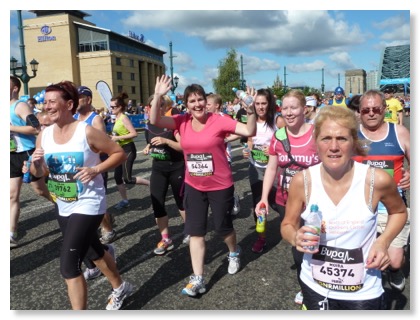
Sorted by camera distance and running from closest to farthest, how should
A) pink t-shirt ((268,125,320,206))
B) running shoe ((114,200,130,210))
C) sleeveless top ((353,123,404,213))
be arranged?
sleeveless top ((353,123,404,213))
pink t-shirt ((268,125,320,206))
running shoe ((114,200,130,210))

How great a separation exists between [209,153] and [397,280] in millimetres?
2119

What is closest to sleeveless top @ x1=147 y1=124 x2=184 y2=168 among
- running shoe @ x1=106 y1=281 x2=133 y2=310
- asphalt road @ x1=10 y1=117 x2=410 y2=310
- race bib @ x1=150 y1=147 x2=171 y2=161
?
Result: race bib @ x1=150 y1=147 x2=171 y2=161

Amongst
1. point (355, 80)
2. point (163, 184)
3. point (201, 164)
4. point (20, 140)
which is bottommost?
point (163, 184)

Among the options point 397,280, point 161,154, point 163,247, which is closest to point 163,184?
point 161,154

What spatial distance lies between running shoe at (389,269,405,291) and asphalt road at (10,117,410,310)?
0.20ft

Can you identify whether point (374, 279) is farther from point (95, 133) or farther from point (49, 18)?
point (49, 18)

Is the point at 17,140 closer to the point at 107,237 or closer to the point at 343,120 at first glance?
the point at 107,237

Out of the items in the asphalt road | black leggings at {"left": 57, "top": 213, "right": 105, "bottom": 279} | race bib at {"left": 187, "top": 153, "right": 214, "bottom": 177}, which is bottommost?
the asphalt road

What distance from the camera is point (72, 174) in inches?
115

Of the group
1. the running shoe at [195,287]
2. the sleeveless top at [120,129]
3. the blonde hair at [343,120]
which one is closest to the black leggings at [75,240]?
the running shoe at [195,287]

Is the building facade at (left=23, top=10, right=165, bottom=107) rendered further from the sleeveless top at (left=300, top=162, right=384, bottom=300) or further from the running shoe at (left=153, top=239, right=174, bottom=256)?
the sleeveless top at (left=300, top=162, right=384, bottom=300)

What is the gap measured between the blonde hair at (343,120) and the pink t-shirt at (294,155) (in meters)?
1.16

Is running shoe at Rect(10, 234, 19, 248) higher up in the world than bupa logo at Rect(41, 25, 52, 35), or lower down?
lower down

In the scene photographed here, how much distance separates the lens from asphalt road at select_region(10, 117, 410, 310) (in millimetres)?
3390
